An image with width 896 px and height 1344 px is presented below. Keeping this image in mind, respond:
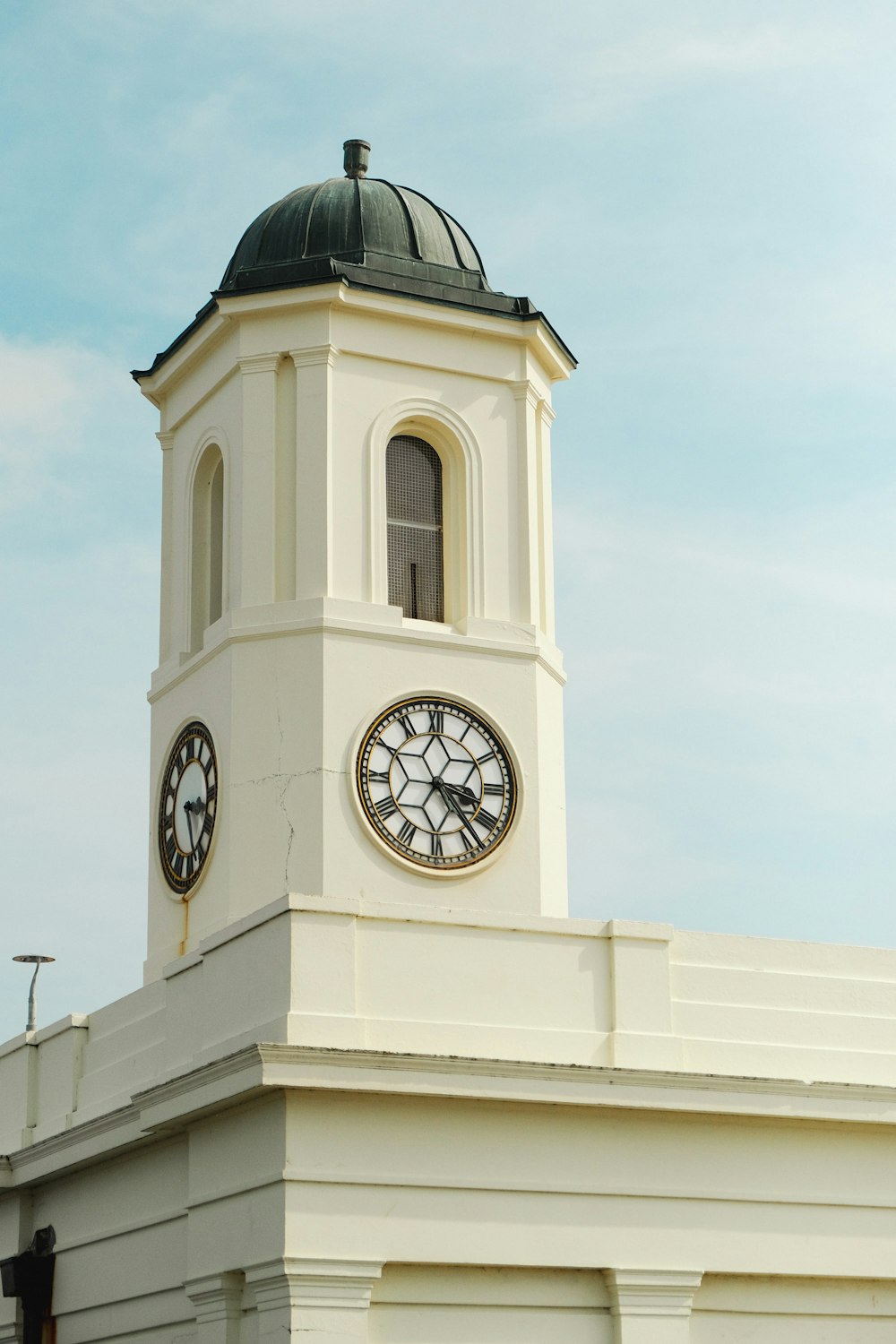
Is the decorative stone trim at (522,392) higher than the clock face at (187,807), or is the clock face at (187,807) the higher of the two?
the decorative stone trim at (522,392)

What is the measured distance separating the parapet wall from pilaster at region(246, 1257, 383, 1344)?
1.66 metres

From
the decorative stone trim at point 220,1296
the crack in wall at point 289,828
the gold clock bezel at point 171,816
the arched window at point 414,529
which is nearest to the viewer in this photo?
the decorative stone trim at point 220,1296

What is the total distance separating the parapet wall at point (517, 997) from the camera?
1689 cm

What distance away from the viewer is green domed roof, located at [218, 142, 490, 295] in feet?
72.3

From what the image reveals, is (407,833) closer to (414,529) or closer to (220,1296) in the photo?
(414,529)

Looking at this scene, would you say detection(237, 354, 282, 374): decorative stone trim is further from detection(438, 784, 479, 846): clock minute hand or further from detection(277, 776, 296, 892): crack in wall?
detection(438, 784, 479, 846): clock minute hand

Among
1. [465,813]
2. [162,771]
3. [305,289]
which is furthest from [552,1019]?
[305,289]

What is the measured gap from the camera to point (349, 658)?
20375mm

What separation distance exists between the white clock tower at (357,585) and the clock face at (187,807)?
4 centimetres

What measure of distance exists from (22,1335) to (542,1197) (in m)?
6.66

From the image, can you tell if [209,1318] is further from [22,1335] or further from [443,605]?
[443,605]

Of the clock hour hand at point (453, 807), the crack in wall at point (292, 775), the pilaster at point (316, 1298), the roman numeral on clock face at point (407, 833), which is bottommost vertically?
the pilaster at point (316, 1298)

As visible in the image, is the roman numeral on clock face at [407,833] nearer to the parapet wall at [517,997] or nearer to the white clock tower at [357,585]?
the white clock tower at [357,585]

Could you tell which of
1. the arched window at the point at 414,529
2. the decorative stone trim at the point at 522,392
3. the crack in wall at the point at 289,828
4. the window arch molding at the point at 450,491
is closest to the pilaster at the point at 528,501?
the decorative stone trim at the point at 522,392
